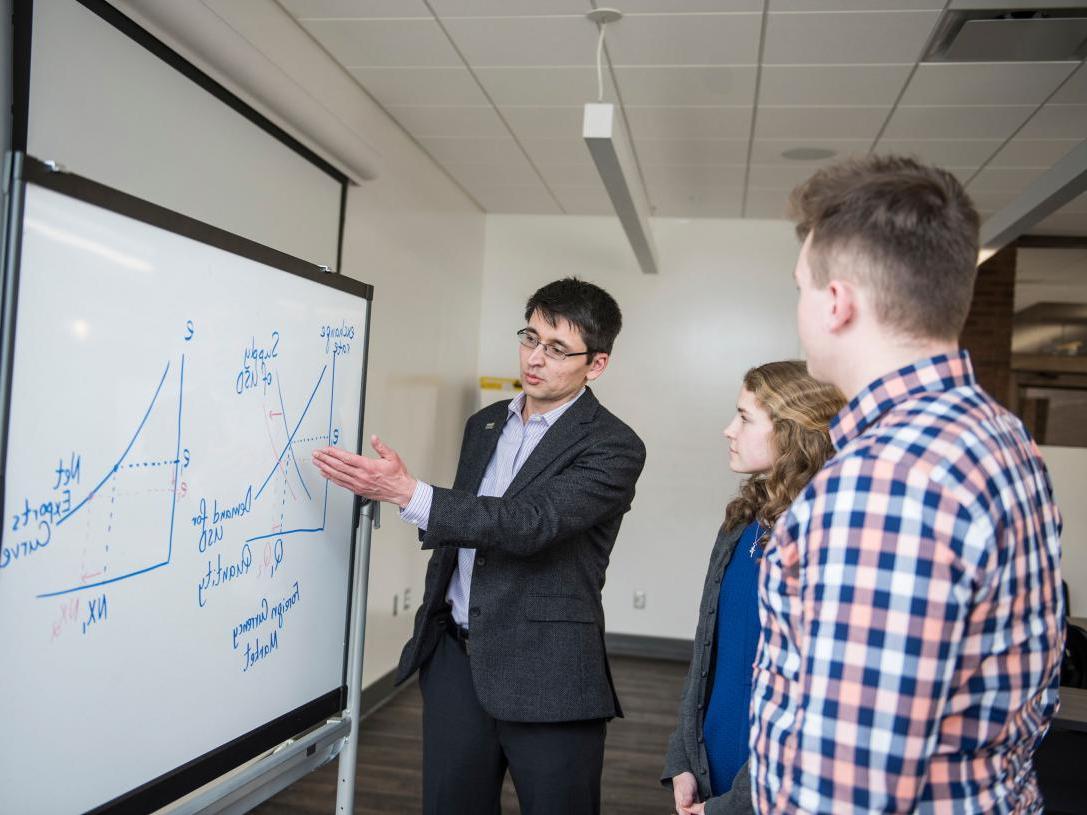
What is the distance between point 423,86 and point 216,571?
9.53ft

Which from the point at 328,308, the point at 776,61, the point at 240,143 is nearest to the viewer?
the point at 328,308

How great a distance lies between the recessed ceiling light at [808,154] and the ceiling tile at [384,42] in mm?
1813

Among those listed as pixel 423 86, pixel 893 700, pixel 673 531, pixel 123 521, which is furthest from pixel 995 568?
pixel 673 531

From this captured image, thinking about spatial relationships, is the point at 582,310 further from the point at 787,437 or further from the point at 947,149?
the point at 947,149

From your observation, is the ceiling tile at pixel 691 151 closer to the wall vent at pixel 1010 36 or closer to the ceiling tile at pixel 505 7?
the wall vent at pixel 1010 36

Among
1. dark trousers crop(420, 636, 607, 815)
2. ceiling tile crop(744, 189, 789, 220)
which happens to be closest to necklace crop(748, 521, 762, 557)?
dark trousers crop(420, 636, 607, 815)

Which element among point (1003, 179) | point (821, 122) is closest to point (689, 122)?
point (821, 122)

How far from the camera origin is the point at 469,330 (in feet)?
19.2

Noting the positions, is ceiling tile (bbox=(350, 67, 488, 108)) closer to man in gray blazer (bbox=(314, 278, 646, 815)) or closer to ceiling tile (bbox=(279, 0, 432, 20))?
ceiling tile (bbox=(279, 0, 432, 20))

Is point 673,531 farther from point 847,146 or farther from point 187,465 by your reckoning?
point 187,465

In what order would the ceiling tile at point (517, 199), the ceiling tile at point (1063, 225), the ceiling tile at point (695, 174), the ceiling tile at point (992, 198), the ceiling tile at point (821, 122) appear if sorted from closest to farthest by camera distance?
1. the ceiling tile at point (821, 122)
2. the ceiling tile at point (695, 174)
3. the ceiling tile at point (992, 198)
4. the ceiling tile at point (1063, 225)
5. the ceiling tile at point (517, 199)

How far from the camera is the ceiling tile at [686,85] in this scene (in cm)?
350

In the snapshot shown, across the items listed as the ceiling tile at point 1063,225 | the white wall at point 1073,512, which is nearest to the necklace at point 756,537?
the ceiling tile at point 1063,225

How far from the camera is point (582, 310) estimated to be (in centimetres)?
210
